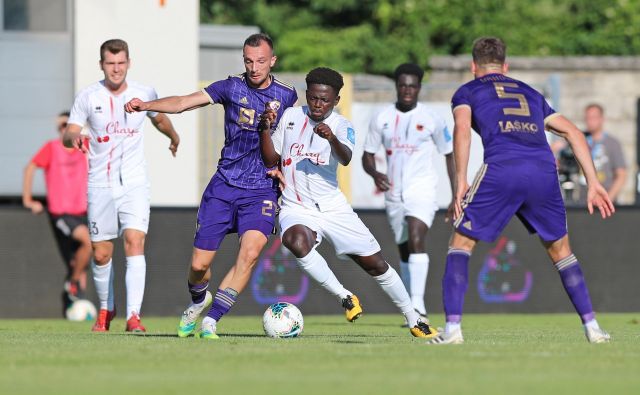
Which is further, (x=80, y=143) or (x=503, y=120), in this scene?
(x=80, y=143)

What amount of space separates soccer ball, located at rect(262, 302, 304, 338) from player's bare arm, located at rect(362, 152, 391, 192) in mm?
3134

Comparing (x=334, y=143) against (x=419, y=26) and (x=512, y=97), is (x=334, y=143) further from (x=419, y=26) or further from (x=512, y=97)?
(x=419, y=26)

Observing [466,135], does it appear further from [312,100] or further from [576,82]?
[576,82]

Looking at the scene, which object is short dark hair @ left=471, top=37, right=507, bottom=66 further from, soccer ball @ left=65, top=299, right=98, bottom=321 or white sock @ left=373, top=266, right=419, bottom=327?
soccer ball @ left=65, top=299, right=98, bottom=321

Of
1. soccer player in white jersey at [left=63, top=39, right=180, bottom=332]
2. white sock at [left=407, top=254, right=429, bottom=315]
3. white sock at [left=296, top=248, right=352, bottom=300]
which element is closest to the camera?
white sock at [left=296, top=248, right=352, bottom=300]

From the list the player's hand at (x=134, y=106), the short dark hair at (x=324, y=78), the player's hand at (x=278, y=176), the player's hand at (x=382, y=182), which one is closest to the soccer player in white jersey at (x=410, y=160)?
the player's hand at (x=382, y=182)

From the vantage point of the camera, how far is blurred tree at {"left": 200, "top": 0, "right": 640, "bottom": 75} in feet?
107

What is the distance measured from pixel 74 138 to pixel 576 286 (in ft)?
14.8

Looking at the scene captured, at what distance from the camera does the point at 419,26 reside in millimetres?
33531

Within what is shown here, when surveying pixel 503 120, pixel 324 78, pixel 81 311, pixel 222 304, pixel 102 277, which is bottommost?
pixel 81 311

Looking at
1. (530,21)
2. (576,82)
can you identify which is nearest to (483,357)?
(576,82)

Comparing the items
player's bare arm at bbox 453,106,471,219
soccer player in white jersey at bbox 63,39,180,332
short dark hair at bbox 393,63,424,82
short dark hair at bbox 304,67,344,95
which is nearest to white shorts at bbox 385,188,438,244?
short dark hair at bbox 393,63,424,82

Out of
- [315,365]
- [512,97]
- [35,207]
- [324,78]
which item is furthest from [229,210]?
[35,207]

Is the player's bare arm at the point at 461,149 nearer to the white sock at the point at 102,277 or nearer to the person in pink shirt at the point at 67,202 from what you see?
the white sock at the point at 102,277
